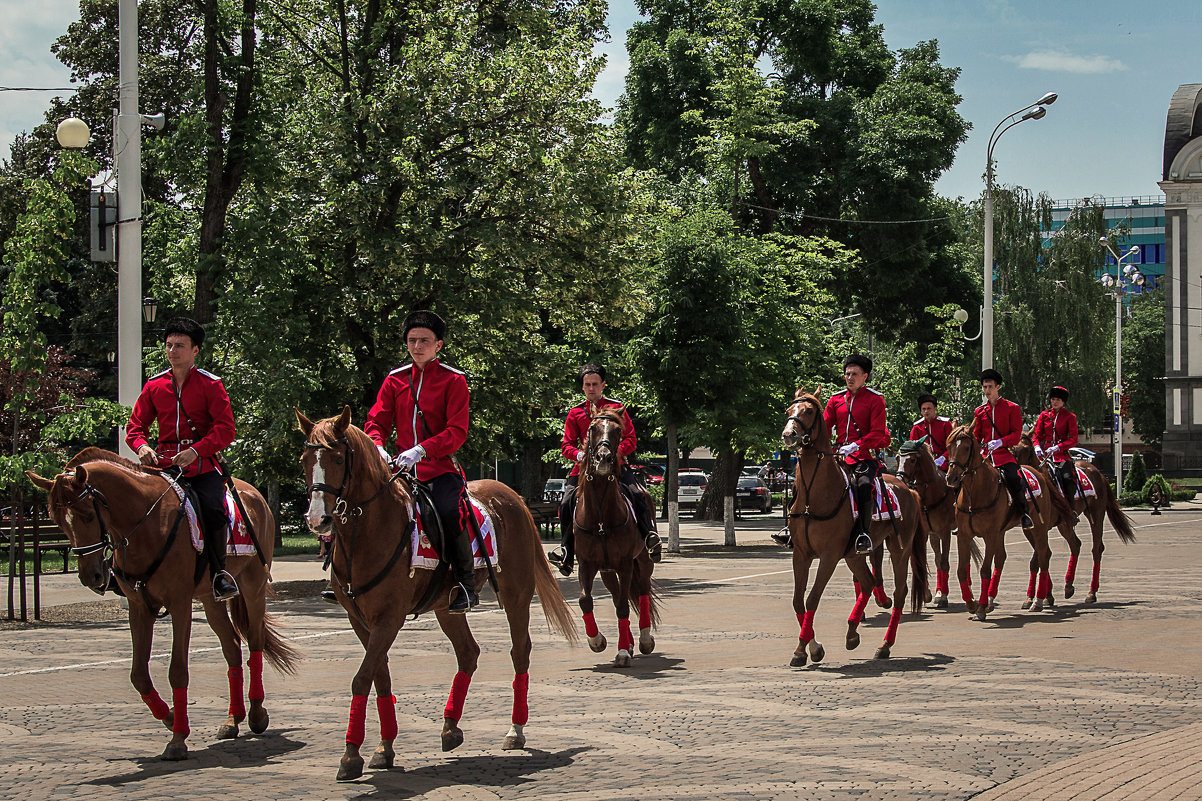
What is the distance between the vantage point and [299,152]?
21.4 metres

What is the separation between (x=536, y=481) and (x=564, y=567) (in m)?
36.1

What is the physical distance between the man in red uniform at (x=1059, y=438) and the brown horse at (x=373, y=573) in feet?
40.4

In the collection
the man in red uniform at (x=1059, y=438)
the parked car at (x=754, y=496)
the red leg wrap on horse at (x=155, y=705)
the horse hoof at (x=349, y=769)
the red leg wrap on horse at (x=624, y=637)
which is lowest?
the parked car at (x=754, y=496)

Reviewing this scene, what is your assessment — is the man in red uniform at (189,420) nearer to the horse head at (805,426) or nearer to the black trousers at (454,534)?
the black trousers at (454,534)

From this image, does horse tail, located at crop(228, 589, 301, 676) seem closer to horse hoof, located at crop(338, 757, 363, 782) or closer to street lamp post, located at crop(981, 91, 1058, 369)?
horse hoof, located at crop(338, 757, 363, 782)

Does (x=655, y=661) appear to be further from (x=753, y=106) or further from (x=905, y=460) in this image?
(x=753, y=106)

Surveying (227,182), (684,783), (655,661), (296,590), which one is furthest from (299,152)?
(684,783)

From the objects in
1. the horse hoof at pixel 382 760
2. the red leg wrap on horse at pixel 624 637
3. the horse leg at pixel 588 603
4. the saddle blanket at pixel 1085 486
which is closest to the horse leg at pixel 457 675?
the horse hoof at pixel 382 760

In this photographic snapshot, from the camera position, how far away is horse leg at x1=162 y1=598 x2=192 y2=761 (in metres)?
7.96

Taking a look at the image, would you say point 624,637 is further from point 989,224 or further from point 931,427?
point 989,224

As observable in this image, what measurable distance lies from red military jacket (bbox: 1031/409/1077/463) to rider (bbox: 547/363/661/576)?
27.7 feet

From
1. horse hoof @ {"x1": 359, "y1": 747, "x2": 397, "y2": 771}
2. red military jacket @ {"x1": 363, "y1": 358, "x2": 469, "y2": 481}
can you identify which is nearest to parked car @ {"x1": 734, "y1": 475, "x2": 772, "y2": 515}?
red military jacket @ {"x1": 363, "y1": 358, "x2": 469, "y2": 481}

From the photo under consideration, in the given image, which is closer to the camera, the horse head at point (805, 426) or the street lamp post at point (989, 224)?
the horse head at point (805, 426)

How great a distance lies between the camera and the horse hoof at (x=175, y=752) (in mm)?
7926
